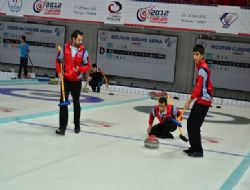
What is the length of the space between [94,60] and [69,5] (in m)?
2.58

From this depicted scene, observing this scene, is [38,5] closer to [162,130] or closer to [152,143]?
[162,130]

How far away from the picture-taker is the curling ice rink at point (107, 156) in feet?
16.0

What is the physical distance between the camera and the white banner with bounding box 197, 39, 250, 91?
54.9 ft

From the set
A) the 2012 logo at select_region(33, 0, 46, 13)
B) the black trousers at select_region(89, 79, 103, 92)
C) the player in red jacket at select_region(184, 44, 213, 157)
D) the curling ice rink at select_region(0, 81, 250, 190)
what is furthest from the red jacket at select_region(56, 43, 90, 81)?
the 2012 logo at select_region(33, 0, 46, 13)

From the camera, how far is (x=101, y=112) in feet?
34.4

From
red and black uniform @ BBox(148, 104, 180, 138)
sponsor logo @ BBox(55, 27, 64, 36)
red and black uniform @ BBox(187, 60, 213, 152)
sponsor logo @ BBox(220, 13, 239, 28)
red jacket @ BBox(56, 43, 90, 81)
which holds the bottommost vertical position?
red and black uniform @ BBox(148, 104, 180, 138)

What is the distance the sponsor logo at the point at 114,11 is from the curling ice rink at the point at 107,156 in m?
7.44

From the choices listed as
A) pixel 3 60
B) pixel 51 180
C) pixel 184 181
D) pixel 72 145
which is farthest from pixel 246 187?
pixel 3 60

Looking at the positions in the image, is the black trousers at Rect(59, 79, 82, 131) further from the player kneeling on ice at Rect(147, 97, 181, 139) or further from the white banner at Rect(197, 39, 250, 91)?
the white banner at Rect(197, 39, 250, 91)

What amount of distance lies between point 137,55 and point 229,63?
3672mm

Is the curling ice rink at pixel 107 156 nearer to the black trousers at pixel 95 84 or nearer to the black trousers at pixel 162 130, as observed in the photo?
the black trousers at pixel 162 130

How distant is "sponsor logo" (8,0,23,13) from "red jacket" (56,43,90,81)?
39.6ft

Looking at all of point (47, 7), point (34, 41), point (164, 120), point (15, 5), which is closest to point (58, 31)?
point (34, 41)

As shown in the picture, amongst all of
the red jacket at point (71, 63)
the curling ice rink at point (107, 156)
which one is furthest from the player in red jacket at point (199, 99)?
the red jacket at point (71, 63)
